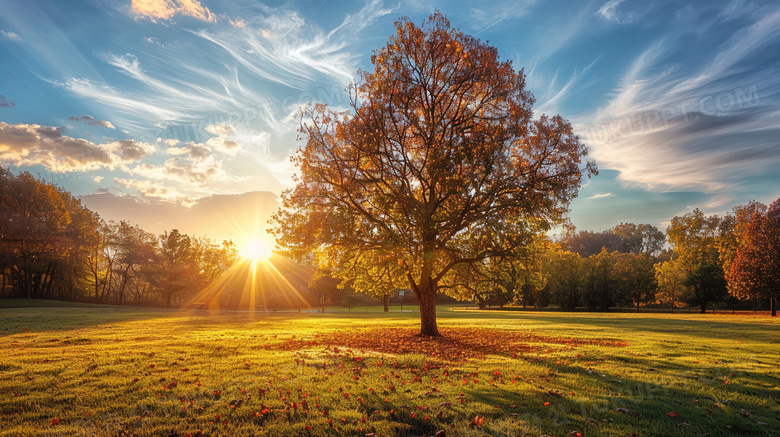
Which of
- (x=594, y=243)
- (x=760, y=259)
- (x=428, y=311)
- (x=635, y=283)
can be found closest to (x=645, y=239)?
(x=594, y=243)

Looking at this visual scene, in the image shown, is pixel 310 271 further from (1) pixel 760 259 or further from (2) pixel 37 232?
(1) pixel 760 259

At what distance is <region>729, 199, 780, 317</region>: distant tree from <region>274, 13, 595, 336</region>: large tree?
37.5 metres

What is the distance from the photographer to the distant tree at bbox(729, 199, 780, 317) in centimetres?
3822

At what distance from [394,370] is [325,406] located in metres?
3.60

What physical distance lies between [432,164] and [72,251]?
6783 centimetres

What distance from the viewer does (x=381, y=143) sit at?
686 inches

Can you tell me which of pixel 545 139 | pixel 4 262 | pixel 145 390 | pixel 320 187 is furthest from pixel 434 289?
pixel 4 262

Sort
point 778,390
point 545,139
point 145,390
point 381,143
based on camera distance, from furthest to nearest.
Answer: point 381,143, point 545,139, point 778,390, point 145,390

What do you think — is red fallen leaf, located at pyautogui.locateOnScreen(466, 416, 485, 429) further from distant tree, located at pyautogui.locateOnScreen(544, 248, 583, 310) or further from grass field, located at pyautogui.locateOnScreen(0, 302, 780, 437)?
distant tree, located at pyautogui.locateOnScreen(544, 248, 583, 310)

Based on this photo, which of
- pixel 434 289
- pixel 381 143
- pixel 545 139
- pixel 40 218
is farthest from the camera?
pixel 40 218

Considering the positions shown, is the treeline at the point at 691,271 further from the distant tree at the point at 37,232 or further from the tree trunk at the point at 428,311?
the distant tree at the point at 37,232

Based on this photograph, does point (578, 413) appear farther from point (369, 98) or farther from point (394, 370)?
point (369, 98)

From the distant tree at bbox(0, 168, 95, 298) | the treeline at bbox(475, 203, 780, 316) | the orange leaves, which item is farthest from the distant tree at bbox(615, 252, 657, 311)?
the distant tree at bbox(0, 168, 95, 298)

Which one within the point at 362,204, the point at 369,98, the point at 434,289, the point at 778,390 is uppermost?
the point at 369,98
